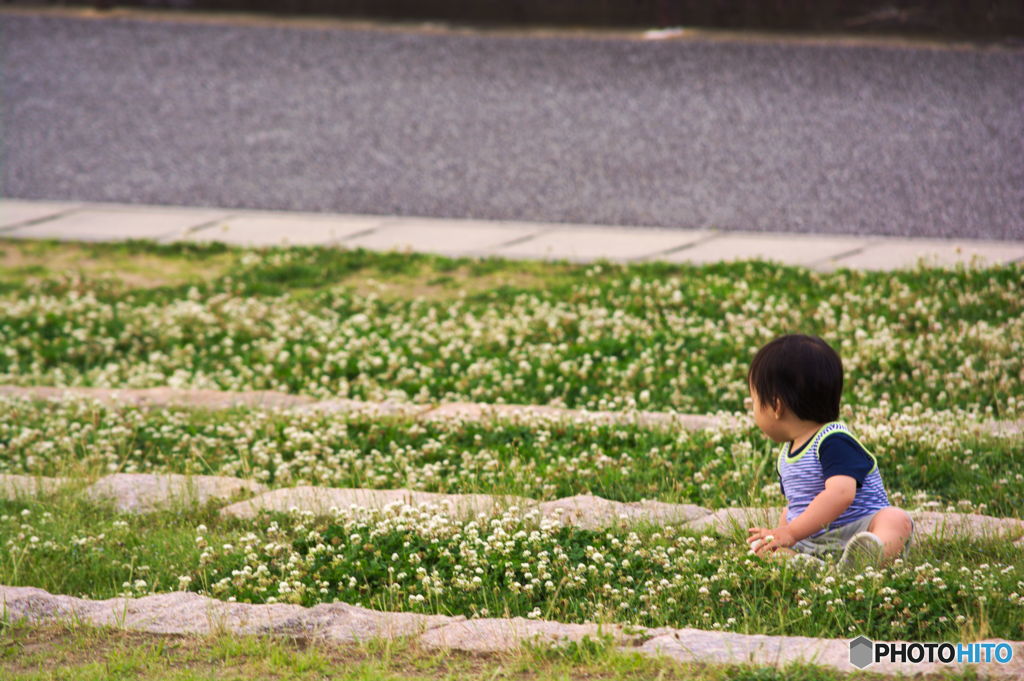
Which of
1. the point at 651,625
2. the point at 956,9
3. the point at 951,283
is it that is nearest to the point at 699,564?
the point at 651,625

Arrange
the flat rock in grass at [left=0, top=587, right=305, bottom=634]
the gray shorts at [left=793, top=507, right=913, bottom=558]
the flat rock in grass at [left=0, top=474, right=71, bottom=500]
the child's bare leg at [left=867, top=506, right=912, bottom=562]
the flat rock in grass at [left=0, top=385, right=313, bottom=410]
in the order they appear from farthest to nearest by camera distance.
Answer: the flat rock in grass at [left=0, top=385, right=313, bottom=410] → the flat rock in grass at [left=0, top=474, right=71, bottom=500] → the gray shorts at [left=793, top=507, right=913, bottom=558] → the child's bare leg at [left=867, top=506, right=912, bottom=562] → the flat rock in grass at [left=0, top=587, right=305, bottom=634]

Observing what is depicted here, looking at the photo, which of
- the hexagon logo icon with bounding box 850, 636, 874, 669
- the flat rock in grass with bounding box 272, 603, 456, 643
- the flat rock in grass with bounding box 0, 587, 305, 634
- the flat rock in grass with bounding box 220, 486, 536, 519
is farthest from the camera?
the flat rock in grass with bounding box 220, 486, 536, 519

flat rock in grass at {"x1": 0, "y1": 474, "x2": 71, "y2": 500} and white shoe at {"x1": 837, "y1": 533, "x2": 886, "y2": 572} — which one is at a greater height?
flat rock in grass at {"x1": 0, "y1": 474, "x2": 71, "y2": 500}

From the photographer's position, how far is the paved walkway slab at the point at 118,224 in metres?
11.9

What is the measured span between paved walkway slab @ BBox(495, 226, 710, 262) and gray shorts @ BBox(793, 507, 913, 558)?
19.3 ft

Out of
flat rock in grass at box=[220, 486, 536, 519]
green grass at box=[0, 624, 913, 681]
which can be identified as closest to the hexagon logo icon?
green grass at box=[0, 624, 913, 681]

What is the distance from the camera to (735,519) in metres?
5.14

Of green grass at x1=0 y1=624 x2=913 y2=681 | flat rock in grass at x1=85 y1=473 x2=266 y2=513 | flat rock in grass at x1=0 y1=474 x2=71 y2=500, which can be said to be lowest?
green grass at x1=0 y1=624 x2=913 y2=681

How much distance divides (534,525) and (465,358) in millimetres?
3275

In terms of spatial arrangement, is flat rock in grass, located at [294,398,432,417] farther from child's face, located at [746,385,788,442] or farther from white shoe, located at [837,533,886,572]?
white shoe, located at [837,533,886,572]

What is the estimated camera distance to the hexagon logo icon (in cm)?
358

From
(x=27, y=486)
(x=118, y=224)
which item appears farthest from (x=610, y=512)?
(x=118, y=224)

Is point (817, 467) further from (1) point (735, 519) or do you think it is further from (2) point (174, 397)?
(2) point (174, 397)

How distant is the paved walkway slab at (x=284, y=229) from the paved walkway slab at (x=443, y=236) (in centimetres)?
26
